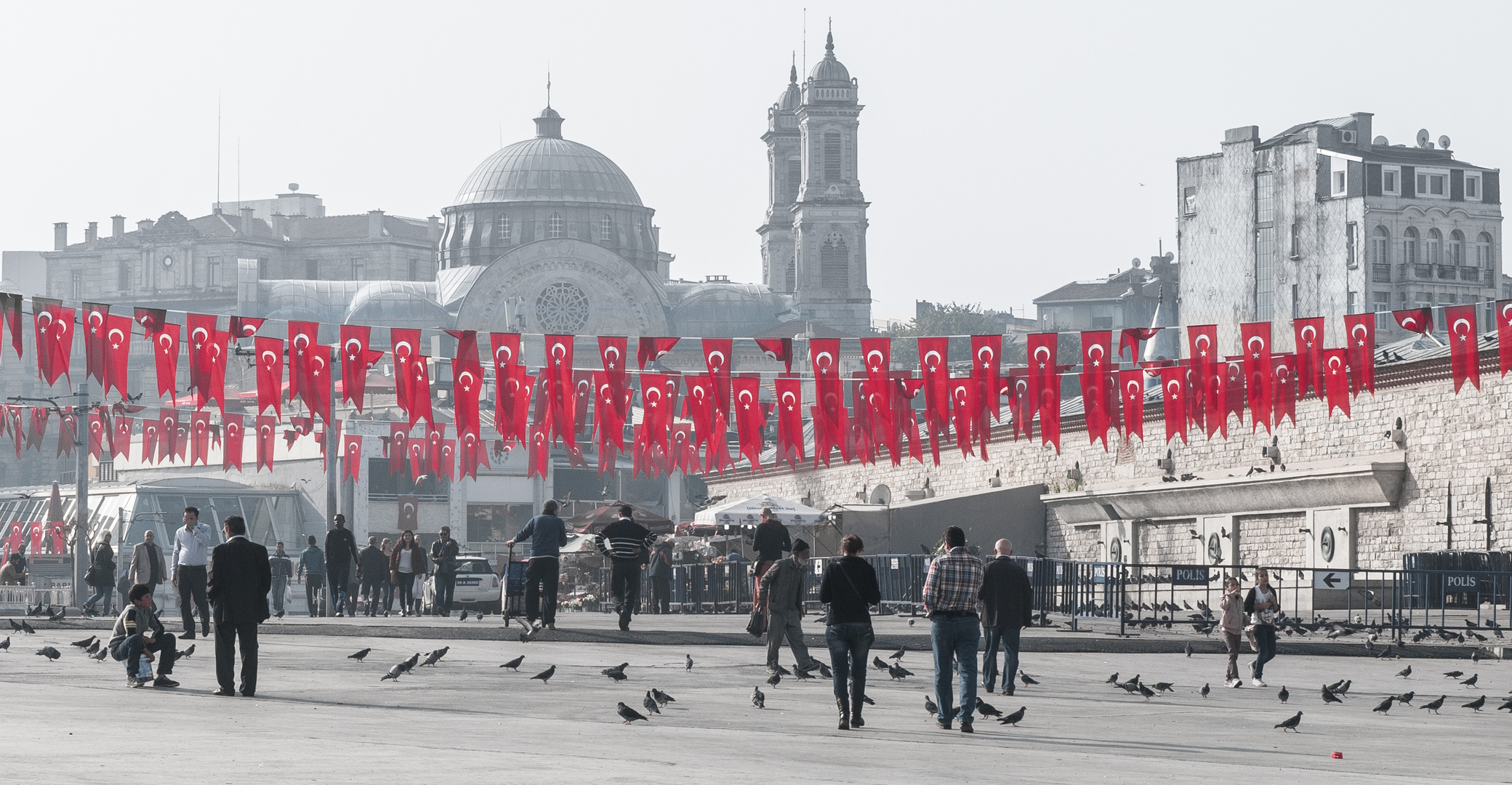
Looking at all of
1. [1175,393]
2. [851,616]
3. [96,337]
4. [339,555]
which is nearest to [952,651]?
[851,616]

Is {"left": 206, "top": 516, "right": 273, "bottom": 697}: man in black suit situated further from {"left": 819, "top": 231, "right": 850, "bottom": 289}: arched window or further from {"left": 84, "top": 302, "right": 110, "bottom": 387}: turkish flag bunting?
{"left": 819, "top": 231, "right": 850, "bottom": 289}: arched window

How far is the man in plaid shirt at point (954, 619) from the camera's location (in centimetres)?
1224

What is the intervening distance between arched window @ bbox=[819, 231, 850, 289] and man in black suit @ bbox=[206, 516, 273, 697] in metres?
106

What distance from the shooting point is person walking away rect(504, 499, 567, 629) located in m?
18.9

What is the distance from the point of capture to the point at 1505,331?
2370 cm

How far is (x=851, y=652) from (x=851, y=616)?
0.22m

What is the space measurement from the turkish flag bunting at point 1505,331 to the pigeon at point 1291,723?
10890 mm

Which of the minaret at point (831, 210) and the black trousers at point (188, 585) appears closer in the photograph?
the black trousers at point (188, 585)

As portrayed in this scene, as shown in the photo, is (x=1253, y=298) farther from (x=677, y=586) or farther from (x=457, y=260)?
(x=457, y=260)

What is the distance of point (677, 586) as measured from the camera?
30594 millimetres

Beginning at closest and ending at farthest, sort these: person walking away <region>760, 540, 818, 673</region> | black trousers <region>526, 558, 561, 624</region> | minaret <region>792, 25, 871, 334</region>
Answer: person walking away <region>760, 540, 818, 673</region>
black trousers <region>526, 558, 561, 624</region>
minaret <region>792, 25, 871, 334</region>

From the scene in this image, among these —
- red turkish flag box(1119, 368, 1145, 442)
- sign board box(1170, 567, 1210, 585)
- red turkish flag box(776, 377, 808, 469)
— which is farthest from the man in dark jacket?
red turkish flag box(776, 377, 808, 469)

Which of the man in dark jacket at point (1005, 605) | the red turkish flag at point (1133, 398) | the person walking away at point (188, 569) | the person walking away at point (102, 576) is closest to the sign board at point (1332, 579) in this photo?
the red turkish flag at point (1133, 398)

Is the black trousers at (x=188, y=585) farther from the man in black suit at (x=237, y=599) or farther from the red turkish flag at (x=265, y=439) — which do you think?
the red turkish flag at (x=265, y=439)
